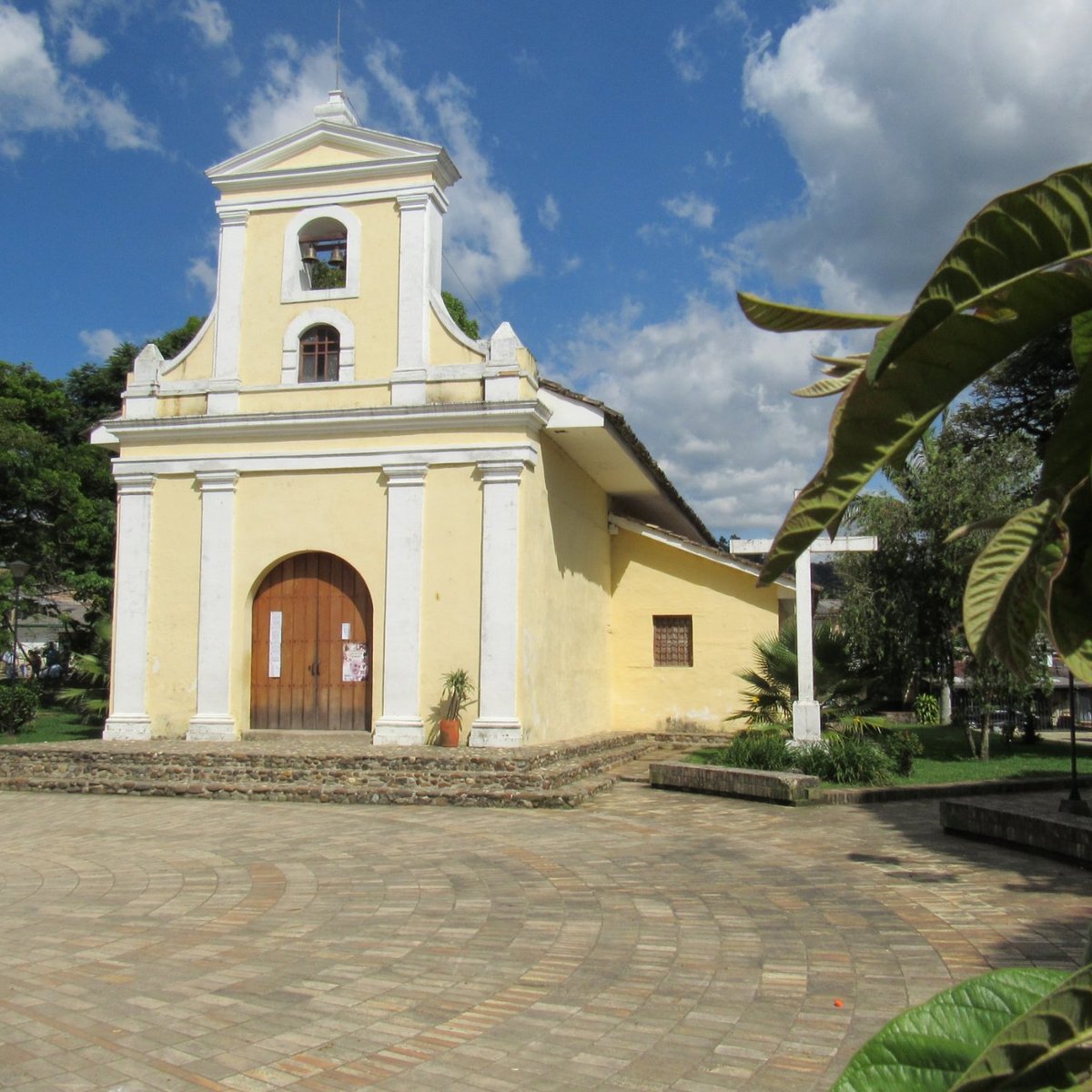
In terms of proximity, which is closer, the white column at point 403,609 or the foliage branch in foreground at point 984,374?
the foliage branch in foreground at point 984,374

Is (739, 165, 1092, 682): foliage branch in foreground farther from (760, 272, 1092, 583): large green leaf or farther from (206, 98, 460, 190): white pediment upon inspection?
(206, 98, 460, 190): white pediment

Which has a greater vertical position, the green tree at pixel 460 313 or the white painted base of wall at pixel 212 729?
the green tree at pixel 460 313

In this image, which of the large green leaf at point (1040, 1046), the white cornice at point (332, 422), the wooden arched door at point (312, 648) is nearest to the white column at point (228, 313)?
the white cornice at point (332, 422)

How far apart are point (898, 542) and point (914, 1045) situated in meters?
16.9

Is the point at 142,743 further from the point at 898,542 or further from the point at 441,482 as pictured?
the point at 898,542

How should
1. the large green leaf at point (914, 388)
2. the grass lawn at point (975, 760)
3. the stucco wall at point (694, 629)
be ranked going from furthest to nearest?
1. the stucco wall at point (694, 629)
2. the grass lawn at point (975, 760)
3. the large green leaf at point (914, 388)

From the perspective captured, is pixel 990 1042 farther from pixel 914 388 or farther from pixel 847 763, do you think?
pixel 847 763

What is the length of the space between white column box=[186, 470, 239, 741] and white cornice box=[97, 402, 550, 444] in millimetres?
694

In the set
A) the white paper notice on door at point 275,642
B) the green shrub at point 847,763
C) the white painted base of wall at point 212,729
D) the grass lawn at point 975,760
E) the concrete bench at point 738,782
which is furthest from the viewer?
the white paper notice on door at point 275,642

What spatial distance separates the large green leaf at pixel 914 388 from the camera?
31.9 inches

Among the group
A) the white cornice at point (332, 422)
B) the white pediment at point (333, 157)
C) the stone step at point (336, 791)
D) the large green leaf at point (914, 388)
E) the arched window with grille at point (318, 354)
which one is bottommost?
the stone step at point (336, 791)

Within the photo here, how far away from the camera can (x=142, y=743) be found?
47.1ft

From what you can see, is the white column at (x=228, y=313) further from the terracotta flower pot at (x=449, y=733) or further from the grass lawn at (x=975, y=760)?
the grass lawn at (x=975, y=760)

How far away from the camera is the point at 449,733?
546 inches
